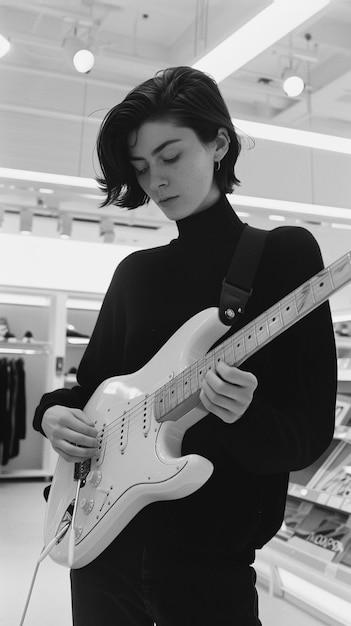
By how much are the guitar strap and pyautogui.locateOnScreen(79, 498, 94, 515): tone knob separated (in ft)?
1.35

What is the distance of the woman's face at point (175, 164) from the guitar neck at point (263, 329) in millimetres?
281

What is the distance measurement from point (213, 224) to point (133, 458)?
1.36 ft

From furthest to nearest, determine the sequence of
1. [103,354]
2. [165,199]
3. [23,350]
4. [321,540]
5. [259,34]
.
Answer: [23,350] → [321,540] → [259,34] → [103,354] → [165,199]

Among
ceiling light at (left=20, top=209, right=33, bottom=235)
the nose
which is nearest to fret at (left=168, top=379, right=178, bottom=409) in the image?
the nose

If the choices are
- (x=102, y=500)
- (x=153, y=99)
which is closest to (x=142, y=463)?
(x=102, y=500)

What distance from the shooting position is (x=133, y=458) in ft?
3.38

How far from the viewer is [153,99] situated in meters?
1.02

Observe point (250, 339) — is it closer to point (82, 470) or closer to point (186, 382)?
point (186, 382)

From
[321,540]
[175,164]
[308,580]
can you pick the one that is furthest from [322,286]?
[321,540]

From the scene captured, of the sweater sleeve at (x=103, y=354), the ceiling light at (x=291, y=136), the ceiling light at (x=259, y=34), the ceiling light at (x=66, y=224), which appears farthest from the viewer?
the ceiling light at (x=66, y=224)

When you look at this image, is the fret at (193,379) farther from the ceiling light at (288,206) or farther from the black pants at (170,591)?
the ceiling light at (288,206)

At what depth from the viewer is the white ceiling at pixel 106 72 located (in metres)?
4.61

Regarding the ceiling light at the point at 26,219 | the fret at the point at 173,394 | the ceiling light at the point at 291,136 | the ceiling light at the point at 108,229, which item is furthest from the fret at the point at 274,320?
the ceiling light at the point at 108,229

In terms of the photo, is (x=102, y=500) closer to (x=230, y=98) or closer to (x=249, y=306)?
(x=249, y=306)
